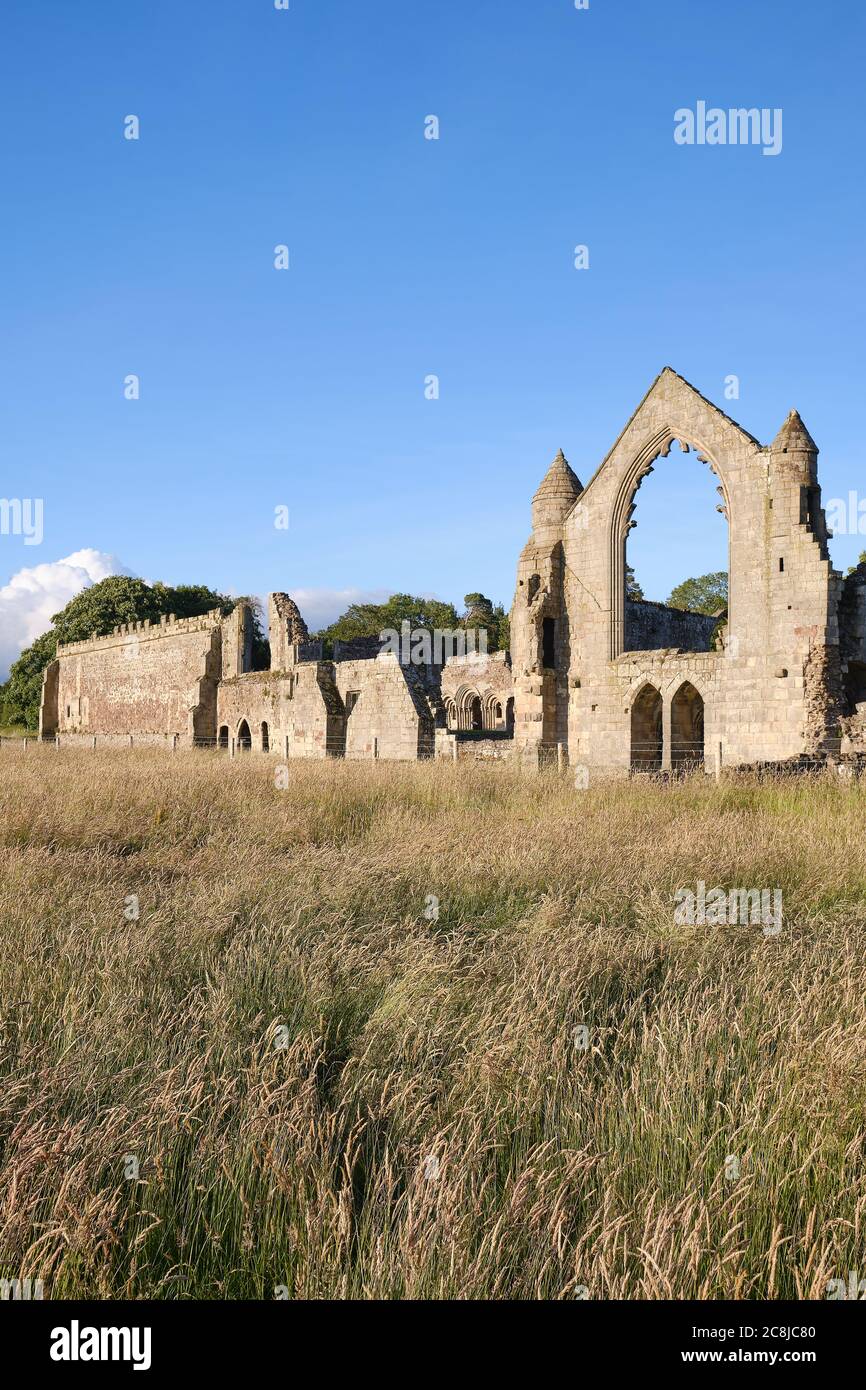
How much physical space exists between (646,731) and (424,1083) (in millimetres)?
20628

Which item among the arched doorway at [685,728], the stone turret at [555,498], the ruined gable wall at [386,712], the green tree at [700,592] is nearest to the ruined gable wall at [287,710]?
the ruined gable wall at [386,712]

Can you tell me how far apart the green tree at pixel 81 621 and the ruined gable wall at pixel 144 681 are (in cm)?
792

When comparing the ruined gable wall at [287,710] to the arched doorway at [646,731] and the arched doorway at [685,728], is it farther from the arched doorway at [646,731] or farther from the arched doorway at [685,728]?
the arched doorway at [685,728]

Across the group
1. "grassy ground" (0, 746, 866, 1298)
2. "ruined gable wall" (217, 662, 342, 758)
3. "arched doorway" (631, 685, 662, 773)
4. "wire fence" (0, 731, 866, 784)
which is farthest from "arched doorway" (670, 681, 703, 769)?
"grassy ground" (0, 746, 866, 1298)

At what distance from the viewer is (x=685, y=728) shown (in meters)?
22.2

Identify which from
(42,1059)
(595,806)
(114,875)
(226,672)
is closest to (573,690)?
(595,806)

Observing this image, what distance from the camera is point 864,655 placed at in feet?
63.9

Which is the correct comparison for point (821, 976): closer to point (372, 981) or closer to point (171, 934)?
point (372, 981)

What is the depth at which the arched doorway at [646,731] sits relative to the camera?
22.5 metres

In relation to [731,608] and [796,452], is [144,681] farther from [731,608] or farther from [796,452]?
[796,452]

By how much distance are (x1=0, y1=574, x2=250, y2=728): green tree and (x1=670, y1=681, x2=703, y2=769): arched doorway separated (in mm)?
38068

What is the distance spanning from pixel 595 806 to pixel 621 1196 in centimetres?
794

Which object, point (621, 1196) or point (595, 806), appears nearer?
point (621, 1196)
